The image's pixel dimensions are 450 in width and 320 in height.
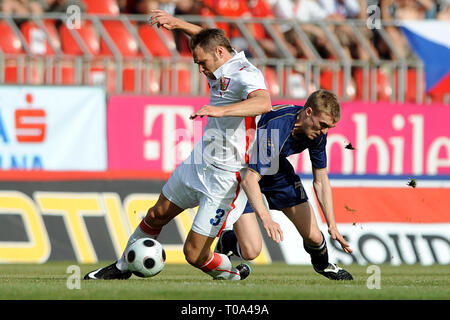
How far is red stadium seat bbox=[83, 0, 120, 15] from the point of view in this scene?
58.0ft

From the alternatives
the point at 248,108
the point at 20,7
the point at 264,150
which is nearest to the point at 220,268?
the point at 264,150

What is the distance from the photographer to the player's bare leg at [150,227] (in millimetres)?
9312

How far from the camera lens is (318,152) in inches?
377

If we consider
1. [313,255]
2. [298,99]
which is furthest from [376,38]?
[313,255]

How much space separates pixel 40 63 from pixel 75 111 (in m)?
0.97

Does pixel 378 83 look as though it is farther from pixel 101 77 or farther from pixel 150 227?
pixel 150 227

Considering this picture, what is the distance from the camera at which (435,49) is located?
673 inches

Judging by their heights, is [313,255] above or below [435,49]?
below

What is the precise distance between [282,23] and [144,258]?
8844mm

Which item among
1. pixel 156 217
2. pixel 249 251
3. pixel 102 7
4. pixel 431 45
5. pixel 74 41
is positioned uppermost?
pixel 102 7

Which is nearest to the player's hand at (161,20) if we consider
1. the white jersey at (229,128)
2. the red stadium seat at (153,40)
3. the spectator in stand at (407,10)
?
the white jersey at (229,128)

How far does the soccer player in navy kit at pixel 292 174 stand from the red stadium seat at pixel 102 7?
331 inches
